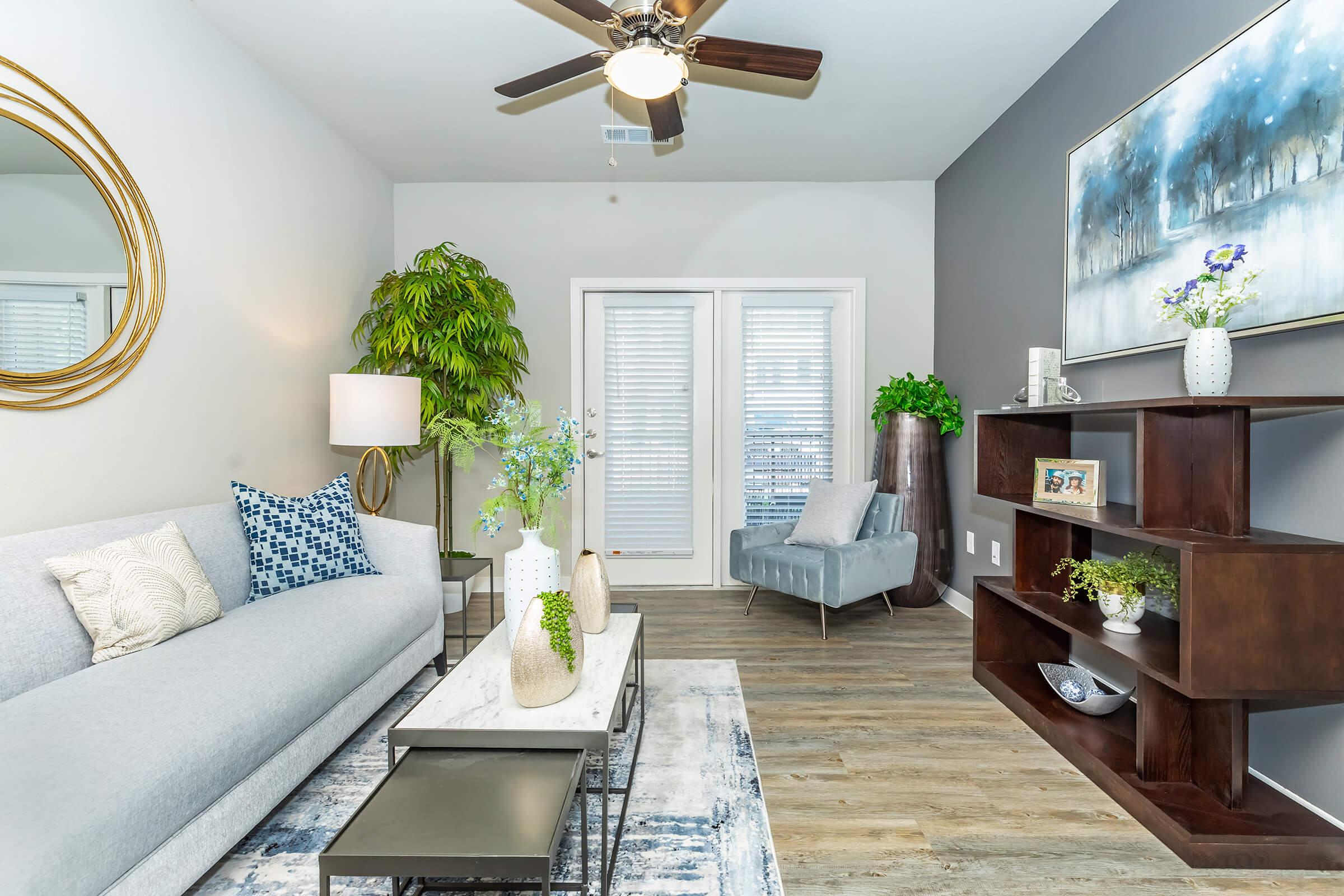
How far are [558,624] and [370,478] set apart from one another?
2955 mm

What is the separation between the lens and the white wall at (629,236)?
436cm

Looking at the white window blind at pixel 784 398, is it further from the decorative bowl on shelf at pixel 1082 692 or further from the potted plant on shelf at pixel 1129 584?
the potted plant on shelf at pixel 1129 584

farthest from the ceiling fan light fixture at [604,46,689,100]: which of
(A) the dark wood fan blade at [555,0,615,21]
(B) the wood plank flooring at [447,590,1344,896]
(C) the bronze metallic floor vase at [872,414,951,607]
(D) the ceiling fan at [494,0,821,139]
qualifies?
(C) the bronze metallic floor vase at [872,414,951,607]

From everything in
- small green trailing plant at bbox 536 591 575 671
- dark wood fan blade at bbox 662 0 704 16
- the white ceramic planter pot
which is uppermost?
dark wood fan blade at bbox 662 0 704 16

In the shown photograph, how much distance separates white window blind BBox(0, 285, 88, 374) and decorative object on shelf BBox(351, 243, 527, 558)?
5.02 feet

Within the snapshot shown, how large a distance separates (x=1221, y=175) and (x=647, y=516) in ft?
11.0

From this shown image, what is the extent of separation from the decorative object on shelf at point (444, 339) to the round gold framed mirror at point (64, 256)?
1.30 meters

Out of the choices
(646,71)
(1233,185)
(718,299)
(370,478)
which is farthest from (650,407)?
(1233,185)

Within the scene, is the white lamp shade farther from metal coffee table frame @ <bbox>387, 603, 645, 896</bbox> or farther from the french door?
metal coffee table frame @ <bbox>387, 603, 645, 896</bbox>

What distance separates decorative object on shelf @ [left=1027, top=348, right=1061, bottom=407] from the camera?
2.61 metres

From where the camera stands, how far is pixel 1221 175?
196 cm

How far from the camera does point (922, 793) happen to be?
75.8 inches

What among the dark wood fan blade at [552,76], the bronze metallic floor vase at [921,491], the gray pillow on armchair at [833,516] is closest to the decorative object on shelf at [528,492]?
the dark wood fan blade at [552,76]

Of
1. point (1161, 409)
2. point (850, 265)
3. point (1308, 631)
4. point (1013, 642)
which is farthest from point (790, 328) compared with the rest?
point (1308, 631)
